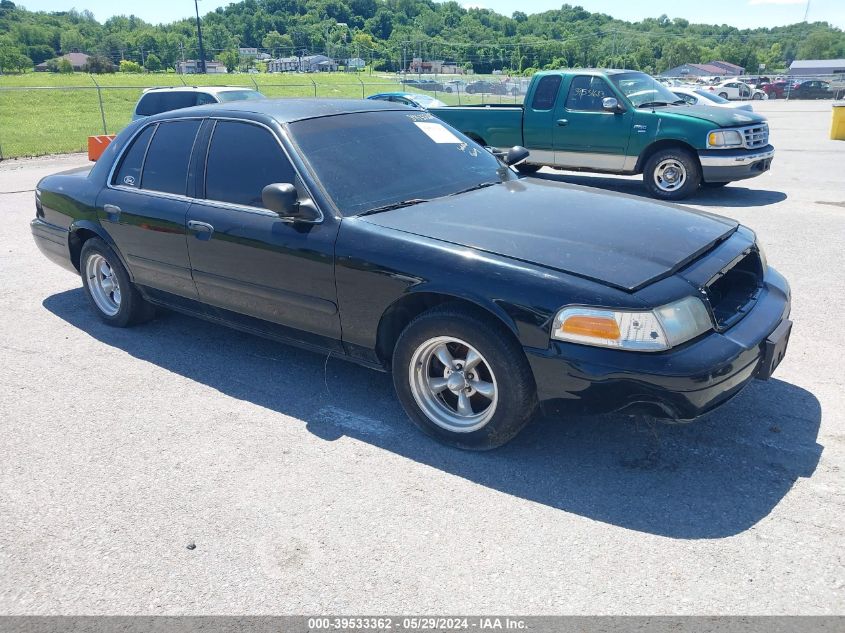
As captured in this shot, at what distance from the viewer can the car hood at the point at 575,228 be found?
3.17 m

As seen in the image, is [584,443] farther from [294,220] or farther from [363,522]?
[294,220]

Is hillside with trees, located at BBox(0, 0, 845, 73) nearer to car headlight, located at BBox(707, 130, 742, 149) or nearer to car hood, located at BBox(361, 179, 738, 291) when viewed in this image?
car headlight, located at BBox(707, 130, 742, 149)

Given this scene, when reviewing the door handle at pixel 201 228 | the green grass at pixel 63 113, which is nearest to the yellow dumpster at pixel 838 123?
the green grass at pixel 63 113

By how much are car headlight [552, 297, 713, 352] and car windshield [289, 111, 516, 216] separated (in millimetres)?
1387

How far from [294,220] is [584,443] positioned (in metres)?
1.96

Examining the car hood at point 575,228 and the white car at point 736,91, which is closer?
the car hood at point 575,228

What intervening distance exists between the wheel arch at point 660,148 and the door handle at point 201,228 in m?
7.64

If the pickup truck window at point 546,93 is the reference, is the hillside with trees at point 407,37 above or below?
above

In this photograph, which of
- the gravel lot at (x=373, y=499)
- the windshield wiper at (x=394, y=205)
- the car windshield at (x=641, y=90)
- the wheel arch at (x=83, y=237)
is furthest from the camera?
the car windshield at (x=641, y=90)

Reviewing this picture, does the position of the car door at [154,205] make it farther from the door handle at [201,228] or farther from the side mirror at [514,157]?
the side mirror at [514,157]

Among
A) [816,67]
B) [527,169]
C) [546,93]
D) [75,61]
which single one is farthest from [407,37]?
[546,93]

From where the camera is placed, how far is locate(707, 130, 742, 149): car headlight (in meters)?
9.60

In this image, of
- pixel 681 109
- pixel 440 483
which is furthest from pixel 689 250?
pixel 681 109

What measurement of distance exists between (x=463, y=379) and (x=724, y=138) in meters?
7.86
